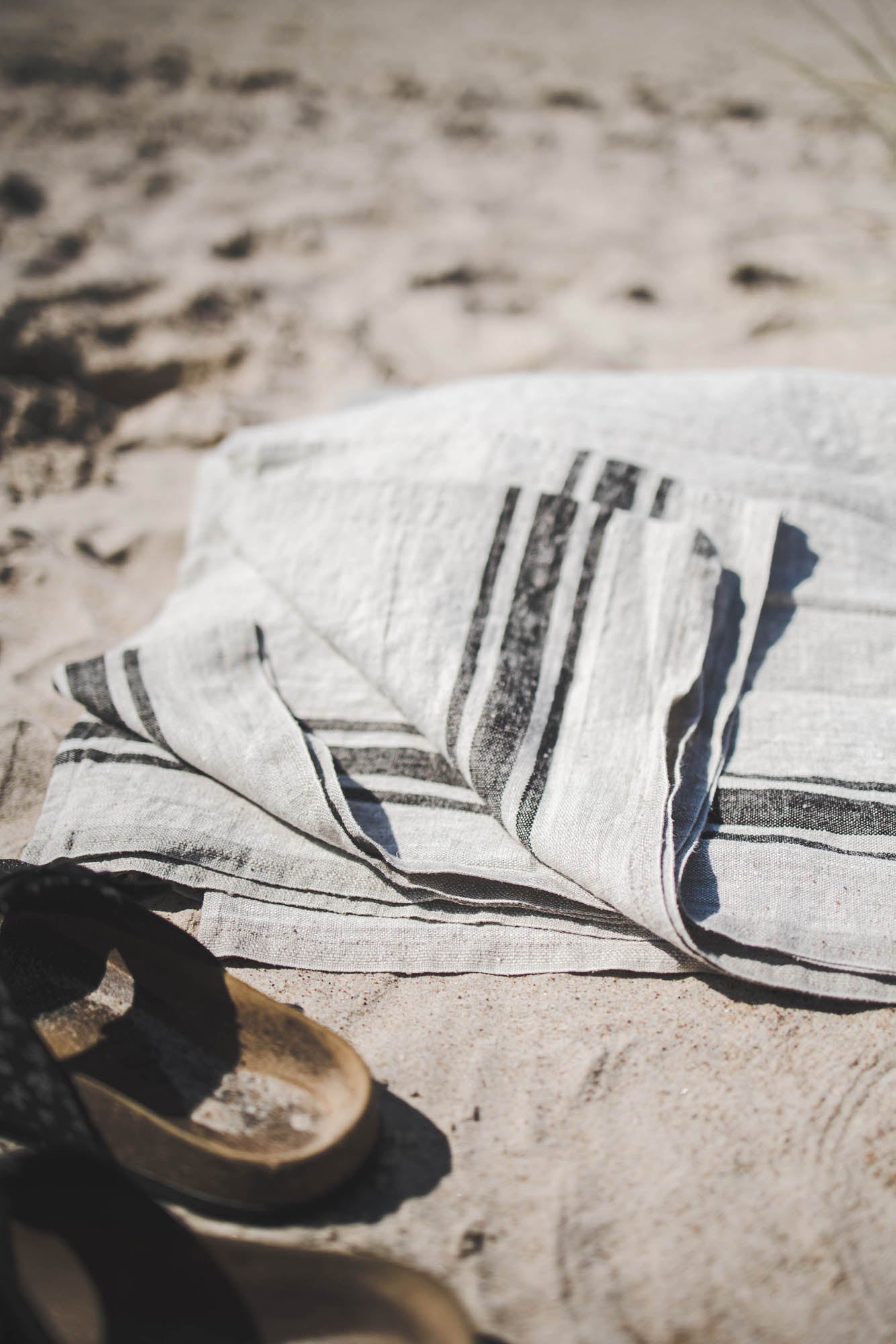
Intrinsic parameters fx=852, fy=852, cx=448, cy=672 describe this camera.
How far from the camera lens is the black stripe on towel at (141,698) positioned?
4.18ft

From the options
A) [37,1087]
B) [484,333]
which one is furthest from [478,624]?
[484,333]

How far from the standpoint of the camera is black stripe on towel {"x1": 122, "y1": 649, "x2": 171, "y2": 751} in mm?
1273

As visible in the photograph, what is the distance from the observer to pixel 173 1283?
706 millimetres

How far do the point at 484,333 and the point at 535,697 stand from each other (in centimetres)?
173

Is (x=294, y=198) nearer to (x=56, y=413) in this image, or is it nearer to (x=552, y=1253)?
(x=56, y=413)

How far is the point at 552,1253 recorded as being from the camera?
0.77 metres

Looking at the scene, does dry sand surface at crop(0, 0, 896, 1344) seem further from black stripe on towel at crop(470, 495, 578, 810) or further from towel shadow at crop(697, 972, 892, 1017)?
black stripe on towel at crop(470, 495, 578, 810)

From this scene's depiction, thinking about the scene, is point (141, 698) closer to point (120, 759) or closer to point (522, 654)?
point (120, 759)

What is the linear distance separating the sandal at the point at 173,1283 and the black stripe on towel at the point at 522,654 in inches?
22.6

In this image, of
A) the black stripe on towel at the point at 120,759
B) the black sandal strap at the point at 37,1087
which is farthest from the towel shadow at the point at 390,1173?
the black stripe on towel at the point at 120,759

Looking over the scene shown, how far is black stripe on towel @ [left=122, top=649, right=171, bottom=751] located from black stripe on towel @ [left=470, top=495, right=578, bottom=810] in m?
0.48

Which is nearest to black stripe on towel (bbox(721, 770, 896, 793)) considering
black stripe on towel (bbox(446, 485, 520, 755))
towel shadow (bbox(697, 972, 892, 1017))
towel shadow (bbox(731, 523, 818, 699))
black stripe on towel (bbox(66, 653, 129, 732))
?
towel shadow (bbox(731, 523, 818, 699))

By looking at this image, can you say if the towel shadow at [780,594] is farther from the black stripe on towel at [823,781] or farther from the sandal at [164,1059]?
the sandal at [164,1059]

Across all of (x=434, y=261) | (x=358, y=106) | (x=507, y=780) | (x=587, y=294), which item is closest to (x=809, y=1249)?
(x=507, y=780)
